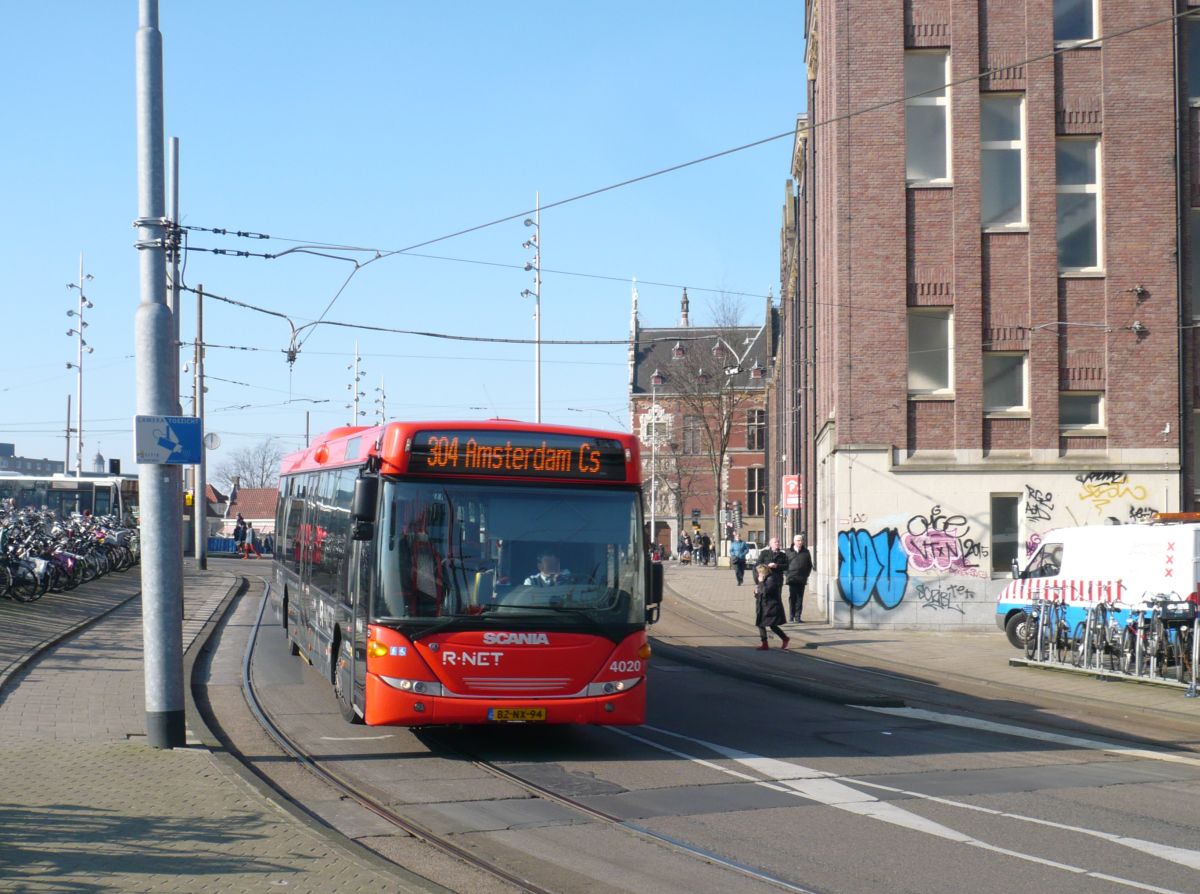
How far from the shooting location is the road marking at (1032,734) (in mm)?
12273

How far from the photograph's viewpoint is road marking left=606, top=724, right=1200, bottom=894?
7891 millimetres

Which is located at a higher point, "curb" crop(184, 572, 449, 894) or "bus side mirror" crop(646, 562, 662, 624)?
"bus side mirror" crop(646, 562, 662, 624)

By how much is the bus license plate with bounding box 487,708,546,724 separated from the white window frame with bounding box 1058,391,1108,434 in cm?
1901

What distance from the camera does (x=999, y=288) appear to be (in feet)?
90.4

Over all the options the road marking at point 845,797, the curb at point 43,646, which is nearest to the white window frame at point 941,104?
the curb at point 43,646

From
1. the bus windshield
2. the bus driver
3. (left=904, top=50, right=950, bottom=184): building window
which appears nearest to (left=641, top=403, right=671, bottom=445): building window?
(left=904, top=50, right=950, bottom=184): building window

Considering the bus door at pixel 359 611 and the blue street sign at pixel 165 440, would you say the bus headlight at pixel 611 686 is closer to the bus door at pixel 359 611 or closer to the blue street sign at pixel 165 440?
the bus door at pixel 359 611

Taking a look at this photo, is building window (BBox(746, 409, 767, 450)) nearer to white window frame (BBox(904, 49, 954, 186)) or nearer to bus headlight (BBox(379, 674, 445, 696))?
white window frame (BBox(904, 49, 954, 186))

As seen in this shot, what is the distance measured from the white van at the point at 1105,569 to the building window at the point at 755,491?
61422mm

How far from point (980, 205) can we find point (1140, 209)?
317 cm

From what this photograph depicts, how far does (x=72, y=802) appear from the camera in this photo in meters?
8.63

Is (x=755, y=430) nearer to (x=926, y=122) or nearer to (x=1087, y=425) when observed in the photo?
(x=926, y=122)

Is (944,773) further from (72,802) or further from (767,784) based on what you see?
(72,802)

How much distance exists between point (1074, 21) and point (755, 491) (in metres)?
58.9
